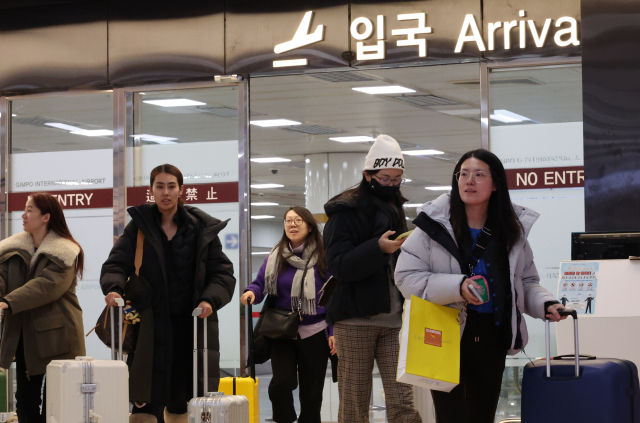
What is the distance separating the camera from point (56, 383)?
4.72m

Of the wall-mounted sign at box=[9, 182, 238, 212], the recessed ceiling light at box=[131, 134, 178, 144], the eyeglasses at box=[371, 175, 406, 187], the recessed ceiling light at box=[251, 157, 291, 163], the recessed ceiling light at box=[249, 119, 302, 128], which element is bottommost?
the eyeglasses at box=[371, 175, 406, 187]

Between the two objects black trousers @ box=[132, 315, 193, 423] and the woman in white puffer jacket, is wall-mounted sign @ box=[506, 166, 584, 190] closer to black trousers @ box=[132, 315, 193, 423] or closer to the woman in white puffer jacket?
black trousers @ box=[132, 315, 193, 423]

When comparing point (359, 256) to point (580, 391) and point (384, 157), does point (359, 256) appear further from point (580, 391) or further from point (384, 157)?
point (580, 391)

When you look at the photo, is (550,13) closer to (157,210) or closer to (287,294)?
(287,294)

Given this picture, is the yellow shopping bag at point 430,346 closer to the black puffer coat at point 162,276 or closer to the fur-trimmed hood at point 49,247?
the black puffer coat at point 162,276

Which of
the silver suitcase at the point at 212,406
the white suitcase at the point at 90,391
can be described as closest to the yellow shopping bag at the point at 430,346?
the silver suitcase at the point at 212,406

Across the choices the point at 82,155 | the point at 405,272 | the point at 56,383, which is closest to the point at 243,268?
the point at 82,155

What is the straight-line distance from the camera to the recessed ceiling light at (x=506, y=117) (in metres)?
7.01

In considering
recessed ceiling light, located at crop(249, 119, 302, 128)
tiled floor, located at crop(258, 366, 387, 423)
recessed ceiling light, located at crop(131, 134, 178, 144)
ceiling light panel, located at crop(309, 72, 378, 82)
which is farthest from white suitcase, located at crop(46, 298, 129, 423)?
recessed ceiling light, located at crop(249, 119, 302, 128)

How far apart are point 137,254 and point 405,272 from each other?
1975 mm

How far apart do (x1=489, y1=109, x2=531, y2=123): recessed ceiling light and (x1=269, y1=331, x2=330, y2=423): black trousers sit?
248 centimetres

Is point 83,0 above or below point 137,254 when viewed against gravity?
above

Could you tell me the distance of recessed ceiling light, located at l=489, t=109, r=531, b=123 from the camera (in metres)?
7.01

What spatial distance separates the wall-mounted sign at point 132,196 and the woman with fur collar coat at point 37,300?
1.94 m
